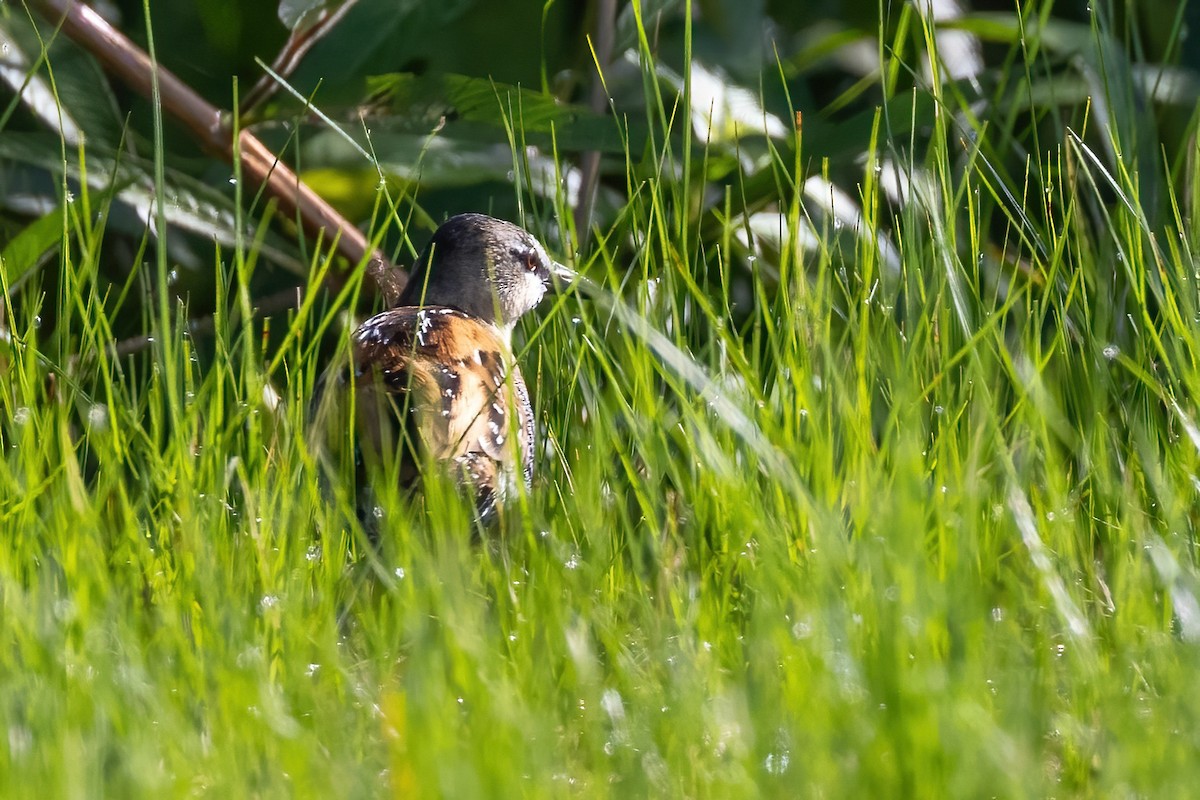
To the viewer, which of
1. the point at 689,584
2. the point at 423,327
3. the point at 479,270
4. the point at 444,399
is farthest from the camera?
the point at 479,270

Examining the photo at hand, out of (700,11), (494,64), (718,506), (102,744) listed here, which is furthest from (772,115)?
(102,744)

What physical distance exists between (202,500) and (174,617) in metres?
0.39

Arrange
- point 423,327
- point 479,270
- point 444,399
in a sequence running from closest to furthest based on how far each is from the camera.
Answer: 1. point 444,399
2. point 423,327
3. point 479,270

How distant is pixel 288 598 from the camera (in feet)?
6.73

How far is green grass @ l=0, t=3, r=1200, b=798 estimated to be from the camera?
166 centimetres

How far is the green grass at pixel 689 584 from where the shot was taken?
1663mm

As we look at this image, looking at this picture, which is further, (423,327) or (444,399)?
(423,327)

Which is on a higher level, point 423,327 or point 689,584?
point 423,327

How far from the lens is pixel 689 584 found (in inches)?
84.4

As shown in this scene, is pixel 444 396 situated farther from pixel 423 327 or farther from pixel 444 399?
pixel 423 327

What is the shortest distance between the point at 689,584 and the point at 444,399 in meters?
0.92

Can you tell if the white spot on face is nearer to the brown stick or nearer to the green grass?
the brown stick

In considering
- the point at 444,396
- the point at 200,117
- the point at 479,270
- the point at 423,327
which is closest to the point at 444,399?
the point at 444,396

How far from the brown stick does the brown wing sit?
0.67 ft
